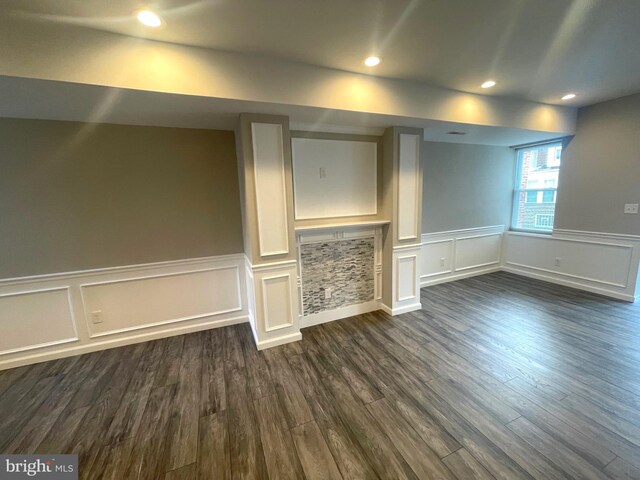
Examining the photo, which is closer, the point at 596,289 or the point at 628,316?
the point at 628,316

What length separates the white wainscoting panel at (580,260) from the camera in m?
3.42

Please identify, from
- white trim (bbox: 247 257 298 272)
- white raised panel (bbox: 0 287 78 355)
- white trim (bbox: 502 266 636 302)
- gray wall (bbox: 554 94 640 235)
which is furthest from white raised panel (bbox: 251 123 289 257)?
white trim (bbox: 502 266 636 302)

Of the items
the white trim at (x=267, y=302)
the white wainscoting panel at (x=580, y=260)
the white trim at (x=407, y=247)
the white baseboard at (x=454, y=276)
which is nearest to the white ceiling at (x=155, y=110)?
the white trim at (x=407, y=247)

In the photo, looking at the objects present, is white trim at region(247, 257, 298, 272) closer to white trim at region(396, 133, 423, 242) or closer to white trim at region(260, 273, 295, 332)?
white trim at region(260, 273, 295, 332)

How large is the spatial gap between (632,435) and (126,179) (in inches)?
176

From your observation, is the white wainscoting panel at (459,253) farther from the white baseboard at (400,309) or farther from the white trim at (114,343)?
the white trim at (114,343)

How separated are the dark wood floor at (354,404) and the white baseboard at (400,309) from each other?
0.34 metres

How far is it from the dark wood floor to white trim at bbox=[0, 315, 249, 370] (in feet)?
0.26

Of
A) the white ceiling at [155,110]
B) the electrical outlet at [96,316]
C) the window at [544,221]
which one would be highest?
the white ceiling at [155,110]

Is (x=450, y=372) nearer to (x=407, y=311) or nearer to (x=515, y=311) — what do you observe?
(x=407, y=311)

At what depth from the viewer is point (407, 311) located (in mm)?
3359

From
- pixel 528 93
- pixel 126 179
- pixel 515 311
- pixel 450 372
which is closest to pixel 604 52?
pixel 528 93

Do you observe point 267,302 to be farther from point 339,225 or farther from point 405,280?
point 405,280

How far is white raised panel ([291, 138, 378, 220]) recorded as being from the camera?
2916mm
